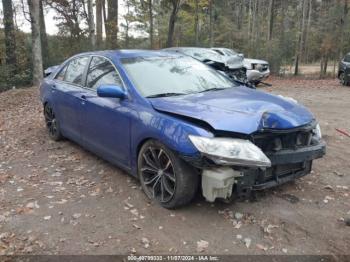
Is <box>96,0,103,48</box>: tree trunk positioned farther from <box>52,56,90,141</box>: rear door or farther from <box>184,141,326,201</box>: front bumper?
<box>184,141,326,201</box>: front bumper

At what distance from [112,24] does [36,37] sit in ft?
29.5

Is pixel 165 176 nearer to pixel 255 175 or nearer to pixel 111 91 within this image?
pixel 255 175

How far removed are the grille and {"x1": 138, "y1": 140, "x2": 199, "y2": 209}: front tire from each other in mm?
734

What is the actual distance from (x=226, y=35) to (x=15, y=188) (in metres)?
30.8

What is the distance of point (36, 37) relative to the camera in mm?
13453

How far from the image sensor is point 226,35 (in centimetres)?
3353

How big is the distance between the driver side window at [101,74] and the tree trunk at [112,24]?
17.2 meters

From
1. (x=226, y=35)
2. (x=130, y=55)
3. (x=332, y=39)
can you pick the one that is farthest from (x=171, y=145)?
(x=226, y=35)

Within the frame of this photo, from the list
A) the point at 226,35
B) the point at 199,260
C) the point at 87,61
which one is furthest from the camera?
the point at 226,35

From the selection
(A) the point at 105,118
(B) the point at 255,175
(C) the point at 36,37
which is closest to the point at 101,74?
(A) the point at 105,118

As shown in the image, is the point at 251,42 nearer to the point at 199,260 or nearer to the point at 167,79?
the point at 167,79

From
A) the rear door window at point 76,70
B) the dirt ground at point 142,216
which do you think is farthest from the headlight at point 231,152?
the rear door window at point 76,70

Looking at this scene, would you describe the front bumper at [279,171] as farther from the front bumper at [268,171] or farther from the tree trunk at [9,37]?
the tree trunk at [9,37]

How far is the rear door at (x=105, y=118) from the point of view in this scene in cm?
458
